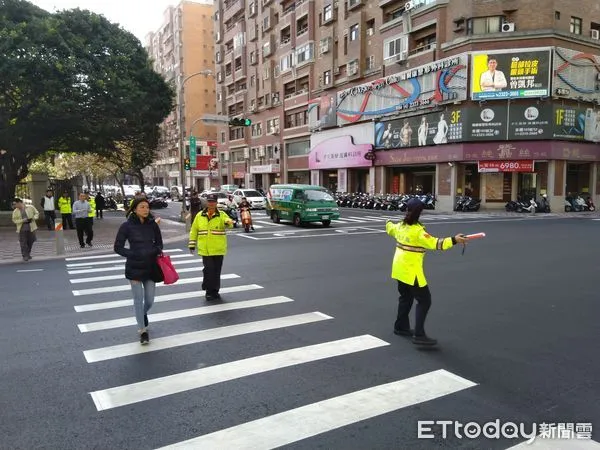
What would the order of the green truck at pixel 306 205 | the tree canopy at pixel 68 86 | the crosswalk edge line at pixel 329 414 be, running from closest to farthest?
1. the crosswalk edge line at pixel 329 414
2. the tree canopy at pixel 68 86
3. the green truck at pixel 306 205

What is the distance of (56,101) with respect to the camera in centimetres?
1942

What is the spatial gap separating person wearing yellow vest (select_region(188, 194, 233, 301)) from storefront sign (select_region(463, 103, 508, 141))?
2829 centimetres

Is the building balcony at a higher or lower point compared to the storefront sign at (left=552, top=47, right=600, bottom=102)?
higher

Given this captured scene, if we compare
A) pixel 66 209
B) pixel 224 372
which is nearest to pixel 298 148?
pixel 66 209

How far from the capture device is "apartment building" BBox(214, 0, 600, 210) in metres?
31.3

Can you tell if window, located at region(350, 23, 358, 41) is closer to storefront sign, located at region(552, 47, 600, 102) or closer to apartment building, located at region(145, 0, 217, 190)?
storefront sign, located at region(552, 47, 600, 102)

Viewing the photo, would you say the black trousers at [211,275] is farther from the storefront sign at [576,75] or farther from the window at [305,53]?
the window at [305,53]

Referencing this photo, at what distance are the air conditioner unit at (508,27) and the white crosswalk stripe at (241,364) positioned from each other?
30.5 meters

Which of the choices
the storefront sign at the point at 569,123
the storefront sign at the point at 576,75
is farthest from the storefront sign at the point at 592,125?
the storefront sign at the point at 576,75

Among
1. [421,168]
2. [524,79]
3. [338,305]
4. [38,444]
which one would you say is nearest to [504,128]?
[524,79]

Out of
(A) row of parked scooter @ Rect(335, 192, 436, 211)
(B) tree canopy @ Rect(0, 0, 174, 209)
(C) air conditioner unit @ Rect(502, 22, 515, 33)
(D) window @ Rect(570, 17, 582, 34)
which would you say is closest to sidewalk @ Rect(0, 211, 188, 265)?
(B) tree canopy @ Rect(0, 0, 174, 209)

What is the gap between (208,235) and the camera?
8.10 meters

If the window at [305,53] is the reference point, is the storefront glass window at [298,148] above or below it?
below

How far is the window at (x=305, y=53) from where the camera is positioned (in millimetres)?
49375
